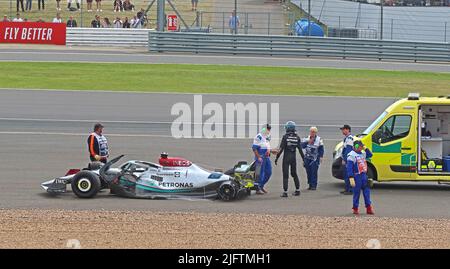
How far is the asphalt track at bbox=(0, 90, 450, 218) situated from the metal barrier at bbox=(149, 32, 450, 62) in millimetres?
11162

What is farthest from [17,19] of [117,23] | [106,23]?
[117,23]

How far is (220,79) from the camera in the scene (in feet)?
120

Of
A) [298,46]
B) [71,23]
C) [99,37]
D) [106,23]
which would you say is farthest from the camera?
[106,23]

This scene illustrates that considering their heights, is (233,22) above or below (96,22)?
below

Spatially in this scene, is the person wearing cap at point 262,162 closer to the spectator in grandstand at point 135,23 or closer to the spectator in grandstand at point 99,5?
the spectator in grandstand at point 135,23

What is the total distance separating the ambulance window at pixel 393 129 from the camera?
1889 centimetres

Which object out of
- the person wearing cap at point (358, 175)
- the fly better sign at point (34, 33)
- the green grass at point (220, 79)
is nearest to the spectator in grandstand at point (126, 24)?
the fly better sign at point (34, 33)

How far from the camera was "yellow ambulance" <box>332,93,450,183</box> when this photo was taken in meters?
18.8

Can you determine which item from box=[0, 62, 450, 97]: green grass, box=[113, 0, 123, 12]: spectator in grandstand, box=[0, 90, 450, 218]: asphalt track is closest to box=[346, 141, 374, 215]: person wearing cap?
box=[0, 90, 450, 218]: asphalt track

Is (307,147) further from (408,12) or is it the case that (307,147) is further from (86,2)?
(86,2)

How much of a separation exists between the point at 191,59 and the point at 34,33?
390 inches

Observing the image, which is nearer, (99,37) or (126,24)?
(99,37)

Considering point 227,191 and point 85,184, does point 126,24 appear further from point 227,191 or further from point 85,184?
point 227,191

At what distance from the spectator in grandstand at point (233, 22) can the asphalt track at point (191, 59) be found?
5.57 feet
